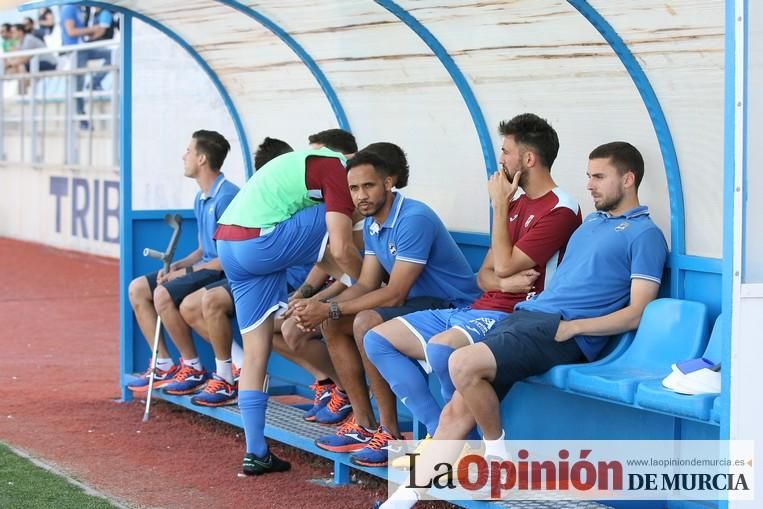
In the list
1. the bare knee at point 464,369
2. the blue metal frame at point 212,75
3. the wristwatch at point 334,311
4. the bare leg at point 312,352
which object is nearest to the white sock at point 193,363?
the bare leg at point 312,352

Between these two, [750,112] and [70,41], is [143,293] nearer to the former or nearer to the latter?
[750,112]

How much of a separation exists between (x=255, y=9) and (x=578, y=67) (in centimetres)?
215

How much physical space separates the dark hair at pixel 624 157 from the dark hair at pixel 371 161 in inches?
39.9

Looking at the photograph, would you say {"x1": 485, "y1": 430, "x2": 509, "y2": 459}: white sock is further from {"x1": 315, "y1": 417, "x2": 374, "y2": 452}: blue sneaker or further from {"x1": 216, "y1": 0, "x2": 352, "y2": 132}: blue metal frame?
{"x1": 216, "y1": 0, "x2": 352, "y2": 132}: blue metal frame

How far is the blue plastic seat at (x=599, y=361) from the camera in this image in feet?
15.5

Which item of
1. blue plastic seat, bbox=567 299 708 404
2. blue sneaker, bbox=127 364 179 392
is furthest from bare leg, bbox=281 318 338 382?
blue plastic seat, bbox=567 299 708 404

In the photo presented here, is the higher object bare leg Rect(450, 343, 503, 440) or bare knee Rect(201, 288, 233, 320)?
bare knee Rect(201, 288, 233, 320)

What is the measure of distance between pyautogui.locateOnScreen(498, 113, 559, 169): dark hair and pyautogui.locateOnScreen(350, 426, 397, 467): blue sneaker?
4.64 feet

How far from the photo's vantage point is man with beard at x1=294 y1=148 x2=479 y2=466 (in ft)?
18.3

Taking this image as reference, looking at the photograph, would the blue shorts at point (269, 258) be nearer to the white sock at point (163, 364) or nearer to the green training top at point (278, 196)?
the green training top at point (278, 196)

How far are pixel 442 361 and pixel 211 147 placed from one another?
2.82 meters

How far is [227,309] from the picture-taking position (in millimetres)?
6773

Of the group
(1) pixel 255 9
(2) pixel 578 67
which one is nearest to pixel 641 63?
(2) pixel 578 67

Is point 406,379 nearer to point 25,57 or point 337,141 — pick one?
point 337,141
